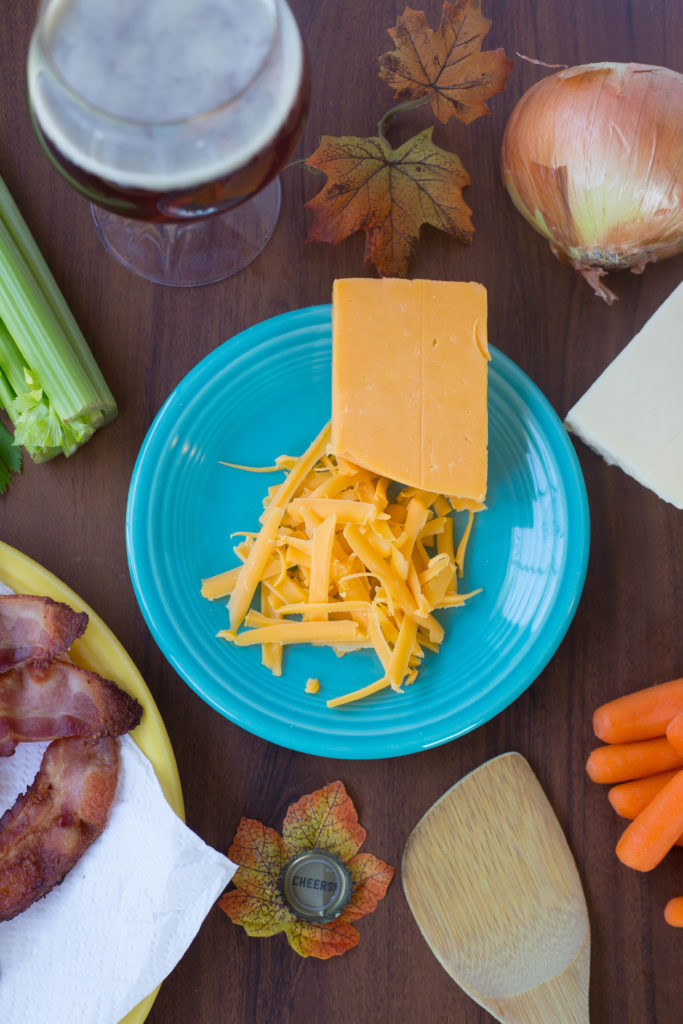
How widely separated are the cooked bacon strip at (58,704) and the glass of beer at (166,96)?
2.44 ft

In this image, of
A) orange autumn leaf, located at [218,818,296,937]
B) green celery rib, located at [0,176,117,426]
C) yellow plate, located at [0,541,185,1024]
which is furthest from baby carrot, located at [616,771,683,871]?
green celery rib, located at [0,176,117,426]

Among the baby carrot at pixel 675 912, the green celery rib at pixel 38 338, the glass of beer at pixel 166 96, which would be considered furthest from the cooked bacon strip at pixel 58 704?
the baby carrot at pixel 675 912

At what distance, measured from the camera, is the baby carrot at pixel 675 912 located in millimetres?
1458

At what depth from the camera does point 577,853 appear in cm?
151

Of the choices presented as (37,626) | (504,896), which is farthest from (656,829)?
(37,626)

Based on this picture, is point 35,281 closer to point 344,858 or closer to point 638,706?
point 344,858

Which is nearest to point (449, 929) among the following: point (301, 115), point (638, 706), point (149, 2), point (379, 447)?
point (638, 706)

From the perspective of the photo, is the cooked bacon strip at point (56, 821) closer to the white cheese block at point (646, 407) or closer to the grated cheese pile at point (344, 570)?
the grated cheese pile at point (344, 570)

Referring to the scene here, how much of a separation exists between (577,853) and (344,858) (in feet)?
1.37

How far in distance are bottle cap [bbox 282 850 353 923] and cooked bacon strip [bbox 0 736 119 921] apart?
0.34m

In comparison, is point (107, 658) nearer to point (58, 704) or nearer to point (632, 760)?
point (58, 704)

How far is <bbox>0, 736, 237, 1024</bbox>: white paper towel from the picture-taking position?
1.36m

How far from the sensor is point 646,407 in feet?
4.84

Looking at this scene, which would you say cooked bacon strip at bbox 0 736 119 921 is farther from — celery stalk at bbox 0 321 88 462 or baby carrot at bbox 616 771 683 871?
baby carrot at bbox 616 771 683 871
